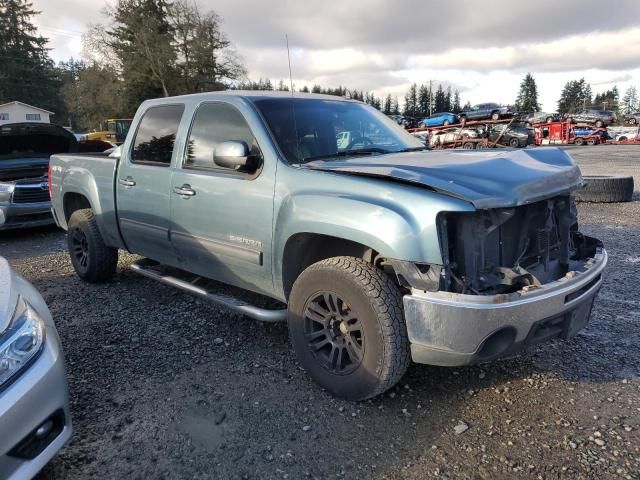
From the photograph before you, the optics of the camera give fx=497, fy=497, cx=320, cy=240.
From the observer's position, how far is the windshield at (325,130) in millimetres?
3514

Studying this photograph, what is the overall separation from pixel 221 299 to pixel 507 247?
2.04m

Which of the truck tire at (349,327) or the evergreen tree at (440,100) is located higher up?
the evergreen tree at (440,100)

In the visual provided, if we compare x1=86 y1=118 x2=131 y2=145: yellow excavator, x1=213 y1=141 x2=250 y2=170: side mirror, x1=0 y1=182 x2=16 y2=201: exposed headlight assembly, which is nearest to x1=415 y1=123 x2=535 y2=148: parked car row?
x1=86 y1=118 x2=131 y2=145: yellow excavator

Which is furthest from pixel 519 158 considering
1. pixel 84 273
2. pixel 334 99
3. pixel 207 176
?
pixel 84 273

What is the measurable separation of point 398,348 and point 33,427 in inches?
68.4

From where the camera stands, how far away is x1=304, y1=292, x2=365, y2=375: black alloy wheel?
9.45 feet

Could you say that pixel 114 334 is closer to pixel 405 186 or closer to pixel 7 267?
pixel 7 267

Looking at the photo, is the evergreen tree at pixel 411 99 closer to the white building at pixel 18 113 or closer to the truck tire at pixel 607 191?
the white building at pixel 18 113

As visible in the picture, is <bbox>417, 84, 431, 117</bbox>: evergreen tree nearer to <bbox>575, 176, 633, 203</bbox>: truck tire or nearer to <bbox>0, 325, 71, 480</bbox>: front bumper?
<bbox>575, 176, 633, 203</bbox>: truck tire

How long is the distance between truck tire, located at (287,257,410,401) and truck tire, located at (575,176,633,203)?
8.02 metres

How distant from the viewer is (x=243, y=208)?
3.40m

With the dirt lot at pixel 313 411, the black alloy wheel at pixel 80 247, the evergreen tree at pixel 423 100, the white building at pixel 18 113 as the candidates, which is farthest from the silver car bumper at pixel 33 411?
the evergreen tree at pixel 423 100

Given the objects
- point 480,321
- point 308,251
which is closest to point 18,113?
point 308,251

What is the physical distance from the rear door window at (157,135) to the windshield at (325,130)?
92 centimetres
